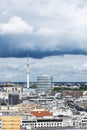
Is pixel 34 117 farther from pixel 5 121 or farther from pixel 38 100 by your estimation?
pixel 5 121

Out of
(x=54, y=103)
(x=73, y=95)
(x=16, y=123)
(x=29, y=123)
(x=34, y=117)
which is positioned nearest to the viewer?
(x=16, y=123)

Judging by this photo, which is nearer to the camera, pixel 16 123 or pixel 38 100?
pixel 16 123

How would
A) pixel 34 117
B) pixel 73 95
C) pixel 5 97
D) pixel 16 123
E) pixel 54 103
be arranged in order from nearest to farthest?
1. pixel 16 123
2. pixel 34 117
3. pixel 54 103
4. pixel 5 97
5. pixel 73 95

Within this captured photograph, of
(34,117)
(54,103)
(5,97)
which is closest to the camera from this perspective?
(34,117)

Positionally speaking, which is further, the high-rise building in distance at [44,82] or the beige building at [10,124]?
the high-rise building in distance at [44,82]

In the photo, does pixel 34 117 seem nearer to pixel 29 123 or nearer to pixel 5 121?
pixel 29 123

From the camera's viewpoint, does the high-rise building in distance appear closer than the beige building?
No

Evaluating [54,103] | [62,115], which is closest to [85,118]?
[62,115]

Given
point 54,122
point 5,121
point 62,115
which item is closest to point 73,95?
point 62,115

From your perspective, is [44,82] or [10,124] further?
[44,82]
